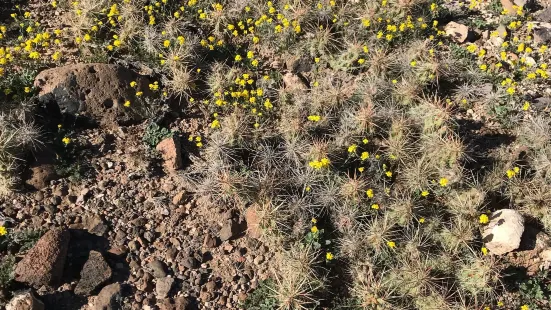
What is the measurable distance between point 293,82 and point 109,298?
3869 mm

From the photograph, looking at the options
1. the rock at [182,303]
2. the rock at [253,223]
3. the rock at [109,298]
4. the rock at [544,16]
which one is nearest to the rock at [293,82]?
the rock at [253,223]

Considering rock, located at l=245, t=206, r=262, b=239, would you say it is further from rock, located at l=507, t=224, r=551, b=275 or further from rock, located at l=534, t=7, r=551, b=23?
rock, located at l=534, t=7, r=551, b=23

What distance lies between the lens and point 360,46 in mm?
7137

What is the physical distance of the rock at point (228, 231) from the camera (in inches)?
223

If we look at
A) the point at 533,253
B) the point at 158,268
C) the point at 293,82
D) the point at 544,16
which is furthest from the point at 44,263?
the point at 544,16

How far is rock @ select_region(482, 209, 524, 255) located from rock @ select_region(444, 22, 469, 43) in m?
3.16

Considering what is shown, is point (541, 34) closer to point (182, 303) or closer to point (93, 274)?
point (182, 303)

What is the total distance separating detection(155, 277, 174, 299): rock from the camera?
17.1 ft

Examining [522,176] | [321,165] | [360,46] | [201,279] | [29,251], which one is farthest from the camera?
[360,46]

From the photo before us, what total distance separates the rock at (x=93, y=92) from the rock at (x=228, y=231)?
2.06m

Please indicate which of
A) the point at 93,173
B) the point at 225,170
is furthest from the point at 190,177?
the point at 93,173

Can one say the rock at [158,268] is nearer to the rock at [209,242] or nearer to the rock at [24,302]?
the rock at [209,242]

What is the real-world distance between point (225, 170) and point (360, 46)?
294cm

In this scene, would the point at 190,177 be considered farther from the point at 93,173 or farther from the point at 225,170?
the point at 93,173
